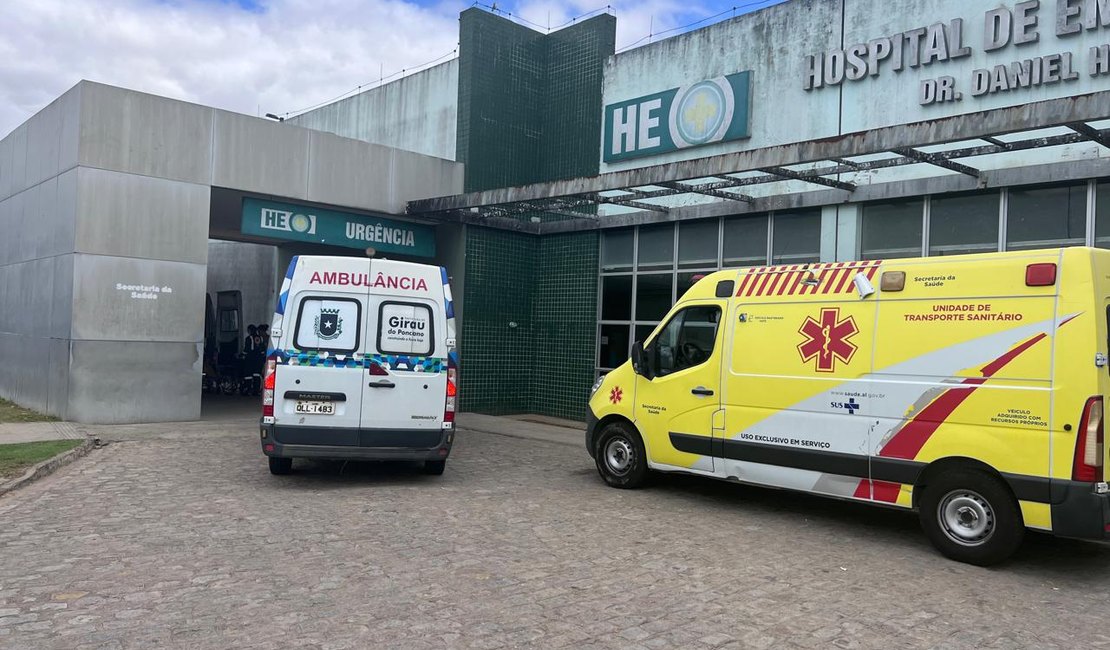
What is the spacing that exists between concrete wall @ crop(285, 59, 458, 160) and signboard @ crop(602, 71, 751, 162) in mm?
3630

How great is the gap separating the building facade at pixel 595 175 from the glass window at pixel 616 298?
37 mm

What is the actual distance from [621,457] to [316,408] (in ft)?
10.7

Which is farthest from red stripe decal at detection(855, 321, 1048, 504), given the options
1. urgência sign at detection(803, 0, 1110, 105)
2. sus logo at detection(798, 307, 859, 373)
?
urgência sign at detection(803, 0, 1110, 105)

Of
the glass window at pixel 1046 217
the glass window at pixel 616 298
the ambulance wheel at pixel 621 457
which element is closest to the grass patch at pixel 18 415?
the ambulance wheel at pixel 621 457

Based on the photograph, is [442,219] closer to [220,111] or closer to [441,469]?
[220,111]

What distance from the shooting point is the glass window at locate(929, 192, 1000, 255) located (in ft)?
33.9

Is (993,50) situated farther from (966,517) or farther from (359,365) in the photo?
(359,365)

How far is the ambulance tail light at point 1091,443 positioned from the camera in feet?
18.8

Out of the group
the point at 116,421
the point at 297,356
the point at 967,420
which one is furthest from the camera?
the point at 116,421

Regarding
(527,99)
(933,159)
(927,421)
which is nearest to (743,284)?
(927,421)

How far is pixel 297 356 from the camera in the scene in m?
8.27

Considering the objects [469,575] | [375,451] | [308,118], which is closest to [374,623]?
[469,575]

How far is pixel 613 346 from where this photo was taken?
14930mm

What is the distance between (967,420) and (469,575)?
155 inches
